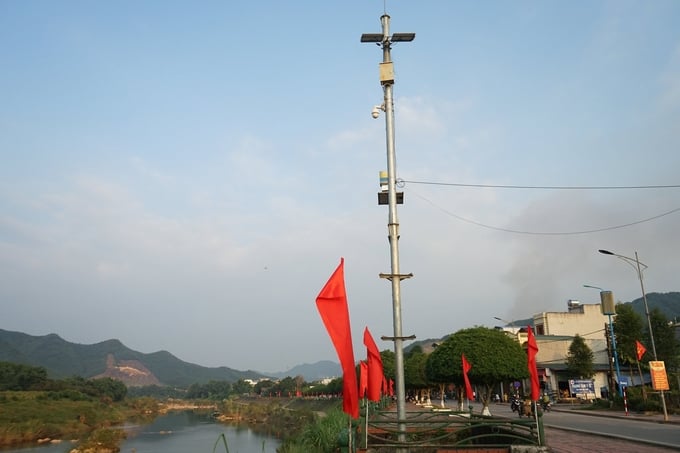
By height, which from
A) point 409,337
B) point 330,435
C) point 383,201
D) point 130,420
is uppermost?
point 383,201

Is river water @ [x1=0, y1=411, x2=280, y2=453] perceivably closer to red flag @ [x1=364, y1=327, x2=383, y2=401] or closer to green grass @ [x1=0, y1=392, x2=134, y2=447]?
green grass @ [x1=0, y1=392, x2=134, y2=447]

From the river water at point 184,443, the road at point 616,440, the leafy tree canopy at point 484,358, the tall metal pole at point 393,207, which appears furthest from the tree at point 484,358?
the tall metal pole at point 393,207

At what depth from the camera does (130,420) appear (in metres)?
71.4

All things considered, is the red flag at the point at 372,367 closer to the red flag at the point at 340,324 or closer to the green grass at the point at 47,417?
the red flag at the point at 340,324

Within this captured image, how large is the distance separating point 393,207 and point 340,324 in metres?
3.53

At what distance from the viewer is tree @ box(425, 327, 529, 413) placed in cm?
2162

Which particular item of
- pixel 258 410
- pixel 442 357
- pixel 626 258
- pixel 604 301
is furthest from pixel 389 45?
pixel 258 410

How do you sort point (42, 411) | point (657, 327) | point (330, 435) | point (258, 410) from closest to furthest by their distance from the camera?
point (330, 435) → point (657, 327) → point (42, 411) → point (258, 410)

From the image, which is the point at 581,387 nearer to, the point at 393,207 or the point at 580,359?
the point at 580,359

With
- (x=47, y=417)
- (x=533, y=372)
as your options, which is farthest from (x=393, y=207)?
(x=47, y=417)

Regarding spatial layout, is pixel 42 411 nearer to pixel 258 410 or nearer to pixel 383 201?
pixel 258 410

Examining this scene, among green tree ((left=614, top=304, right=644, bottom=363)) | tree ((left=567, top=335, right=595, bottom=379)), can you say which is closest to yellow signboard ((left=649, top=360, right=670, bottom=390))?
tree ((left=567, top=335, right=595, bottom=379))

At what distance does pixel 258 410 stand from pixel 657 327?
51009 millimetres

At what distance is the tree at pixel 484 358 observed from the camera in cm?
2162
